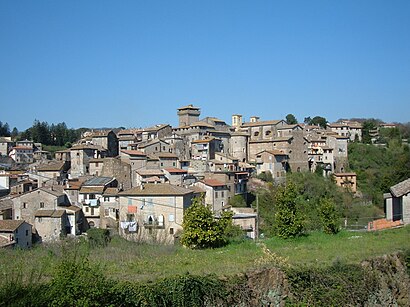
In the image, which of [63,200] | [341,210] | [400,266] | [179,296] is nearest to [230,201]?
[341,210]

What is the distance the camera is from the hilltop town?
1321 inches

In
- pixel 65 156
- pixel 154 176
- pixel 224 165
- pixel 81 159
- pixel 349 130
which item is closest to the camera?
pixel 154 176

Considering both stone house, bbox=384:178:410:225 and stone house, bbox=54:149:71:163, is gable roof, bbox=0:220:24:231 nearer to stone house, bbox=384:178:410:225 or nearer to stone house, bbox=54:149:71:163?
stone house, bbox=54:149:71:163

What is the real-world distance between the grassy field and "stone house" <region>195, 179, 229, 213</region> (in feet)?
70.5

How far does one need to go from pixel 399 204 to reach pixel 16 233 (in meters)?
23.9

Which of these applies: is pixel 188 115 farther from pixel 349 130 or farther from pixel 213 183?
pixel 213 183

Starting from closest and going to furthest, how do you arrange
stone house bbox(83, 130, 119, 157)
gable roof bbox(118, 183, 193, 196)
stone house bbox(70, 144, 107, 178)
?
gable roof bbox(118, 183, 193, 196), stone house bbox(70, 144, 107, 178), stone house bbox(83, 130, 119, 157)

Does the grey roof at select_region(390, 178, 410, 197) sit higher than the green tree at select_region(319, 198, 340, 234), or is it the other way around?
the grey roof at select_region(390, 178, 410, 197)

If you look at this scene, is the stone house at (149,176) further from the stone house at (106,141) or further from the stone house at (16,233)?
the stone house at (106,141)

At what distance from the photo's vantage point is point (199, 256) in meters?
14.8

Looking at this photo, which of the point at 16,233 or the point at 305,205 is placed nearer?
the point at 16,233

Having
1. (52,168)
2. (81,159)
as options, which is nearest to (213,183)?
(81,159)

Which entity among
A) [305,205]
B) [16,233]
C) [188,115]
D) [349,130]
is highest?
[188,115]

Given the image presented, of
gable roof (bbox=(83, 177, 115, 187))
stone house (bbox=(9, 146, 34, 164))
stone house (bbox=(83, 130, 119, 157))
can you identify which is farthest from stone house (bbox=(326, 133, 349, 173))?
stone house (bbox=(9, 146, 34, 164))
